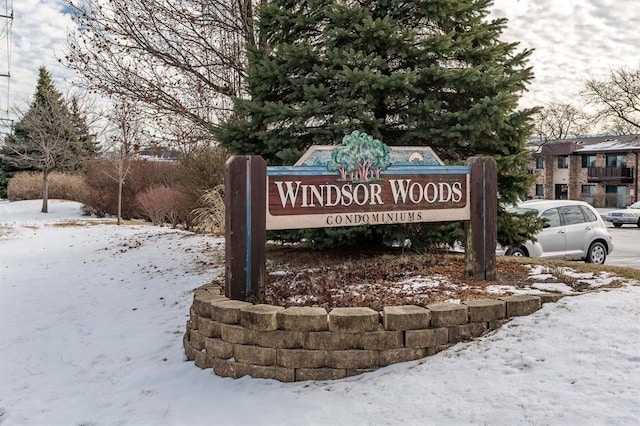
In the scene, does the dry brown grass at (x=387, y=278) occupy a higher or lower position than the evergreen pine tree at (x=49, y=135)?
lower

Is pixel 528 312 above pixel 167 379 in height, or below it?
above

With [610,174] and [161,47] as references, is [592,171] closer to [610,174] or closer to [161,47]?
[610,174]

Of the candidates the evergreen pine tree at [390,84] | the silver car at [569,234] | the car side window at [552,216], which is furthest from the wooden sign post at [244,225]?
the car side window at [552,216]

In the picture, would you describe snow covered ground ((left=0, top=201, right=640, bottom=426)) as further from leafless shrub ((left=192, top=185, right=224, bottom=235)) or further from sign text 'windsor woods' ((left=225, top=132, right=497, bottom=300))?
leafless shrub ((left=192, top=185, right=224, bottom=235))

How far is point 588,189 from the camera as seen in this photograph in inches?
1560

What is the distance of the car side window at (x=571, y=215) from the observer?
965 cm

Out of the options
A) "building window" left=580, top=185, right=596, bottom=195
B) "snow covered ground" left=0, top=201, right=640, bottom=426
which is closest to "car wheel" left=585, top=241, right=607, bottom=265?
"snow covered ground" left=0, top=201, right=640, bottom=426

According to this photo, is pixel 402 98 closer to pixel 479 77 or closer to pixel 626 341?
pixel 479 77

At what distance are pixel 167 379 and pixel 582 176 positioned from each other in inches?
1688

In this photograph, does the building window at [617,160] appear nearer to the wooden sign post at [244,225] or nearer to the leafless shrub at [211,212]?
the leafless shrub at [211,212]

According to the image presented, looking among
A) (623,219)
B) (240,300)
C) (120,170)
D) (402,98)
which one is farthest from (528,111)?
(623,219)

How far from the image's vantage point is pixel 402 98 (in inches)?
244

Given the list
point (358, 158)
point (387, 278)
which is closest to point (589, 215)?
point (387, 278)

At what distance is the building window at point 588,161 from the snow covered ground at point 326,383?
132 feet
